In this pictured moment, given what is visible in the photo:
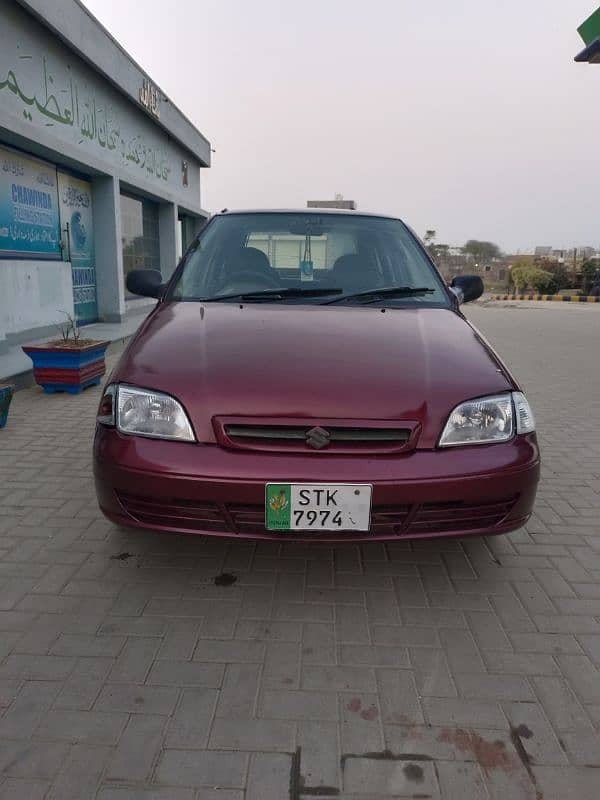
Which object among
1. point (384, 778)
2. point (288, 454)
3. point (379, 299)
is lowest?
point (384, 778)

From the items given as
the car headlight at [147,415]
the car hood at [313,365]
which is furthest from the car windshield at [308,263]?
the car headlight at [147,415]

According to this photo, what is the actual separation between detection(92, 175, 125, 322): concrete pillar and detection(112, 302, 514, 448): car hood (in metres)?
8.80

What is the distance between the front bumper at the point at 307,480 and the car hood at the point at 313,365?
0.40ft

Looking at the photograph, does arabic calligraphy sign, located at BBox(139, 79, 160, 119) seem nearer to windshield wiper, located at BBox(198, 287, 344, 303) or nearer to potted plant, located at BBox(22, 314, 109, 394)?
potted plant, located at BBox(22, 314, 109, 394)

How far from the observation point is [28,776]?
1.54 meters

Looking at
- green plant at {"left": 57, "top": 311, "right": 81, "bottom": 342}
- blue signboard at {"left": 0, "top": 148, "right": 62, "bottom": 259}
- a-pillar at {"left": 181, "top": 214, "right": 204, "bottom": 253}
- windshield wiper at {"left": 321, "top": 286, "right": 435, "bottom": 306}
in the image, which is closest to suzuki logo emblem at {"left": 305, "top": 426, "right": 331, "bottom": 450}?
windshield wiper at {"left": 321, "top": 286, "right": 435, "bottom": 306}

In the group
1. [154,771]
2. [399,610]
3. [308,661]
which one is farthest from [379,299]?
[154,771]

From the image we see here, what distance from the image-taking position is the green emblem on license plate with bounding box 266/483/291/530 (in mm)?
2018

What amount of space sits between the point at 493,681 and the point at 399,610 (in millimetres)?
467

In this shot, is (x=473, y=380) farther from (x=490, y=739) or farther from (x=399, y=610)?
(x=490, y=739)

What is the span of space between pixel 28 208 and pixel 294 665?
8.15 metres

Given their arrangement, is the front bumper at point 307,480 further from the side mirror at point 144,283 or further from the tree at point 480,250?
the tree at point 480,250

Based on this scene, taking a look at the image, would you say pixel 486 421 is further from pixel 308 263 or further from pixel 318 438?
pixel 308 263

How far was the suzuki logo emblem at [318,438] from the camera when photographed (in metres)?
2.06
